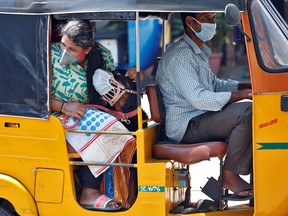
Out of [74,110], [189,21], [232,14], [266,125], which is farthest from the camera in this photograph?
[189,21]

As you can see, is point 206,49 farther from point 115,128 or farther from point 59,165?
point 59,165

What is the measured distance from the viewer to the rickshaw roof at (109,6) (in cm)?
452

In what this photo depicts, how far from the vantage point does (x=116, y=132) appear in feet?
15.7

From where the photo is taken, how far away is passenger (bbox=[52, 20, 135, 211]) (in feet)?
16.0

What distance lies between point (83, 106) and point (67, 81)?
213mm

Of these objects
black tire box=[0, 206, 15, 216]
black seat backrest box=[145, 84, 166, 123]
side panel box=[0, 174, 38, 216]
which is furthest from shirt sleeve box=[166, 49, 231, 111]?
black tire box=[0, 206, 15, 216]

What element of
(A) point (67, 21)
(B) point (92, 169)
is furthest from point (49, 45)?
(B) point (92, 169)

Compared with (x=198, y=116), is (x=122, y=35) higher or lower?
higher

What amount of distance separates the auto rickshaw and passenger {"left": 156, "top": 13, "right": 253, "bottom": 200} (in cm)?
12

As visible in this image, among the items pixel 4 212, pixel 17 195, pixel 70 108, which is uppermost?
pixel 70 108

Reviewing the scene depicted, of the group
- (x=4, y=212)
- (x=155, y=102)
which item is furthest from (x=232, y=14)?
(x=4, y=212)

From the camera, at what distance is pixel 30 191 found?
4988mm

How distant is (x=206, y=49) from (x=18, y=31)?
53.7 inches

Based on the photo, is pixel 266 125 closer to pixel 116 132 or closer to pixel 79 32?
pixel 116 132
